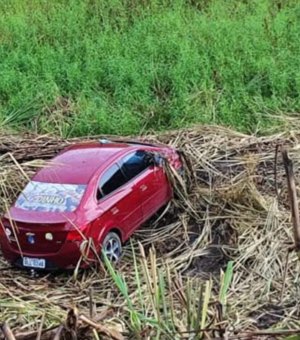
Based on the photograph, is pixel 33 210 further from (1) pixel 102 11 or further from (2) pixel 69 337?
(1) pixel 102 11

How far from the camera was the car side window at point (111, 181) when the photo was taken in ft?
28.0

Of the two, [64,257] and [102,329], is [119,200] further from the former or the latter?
[102,329]

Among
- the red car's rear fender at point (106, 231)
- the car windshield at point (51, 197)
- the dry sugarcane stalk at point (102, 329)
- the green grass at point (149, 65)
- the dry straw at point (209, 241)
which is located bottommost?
the green grass at point (149, 65)

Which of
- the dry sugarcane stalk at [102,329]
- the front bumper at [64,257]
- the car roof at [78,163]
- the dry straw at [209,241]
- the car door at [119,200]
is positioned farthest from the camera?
the car roof at [78,163]

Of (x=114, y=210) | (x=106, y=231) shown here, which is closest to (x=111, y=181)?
(x=114, y=210)

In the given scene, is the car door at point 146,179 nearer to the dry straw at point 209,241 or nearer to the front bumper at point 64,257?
the dry straw at point 209,241

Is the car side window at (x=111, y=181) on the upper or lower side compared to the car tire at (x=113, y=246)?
upper

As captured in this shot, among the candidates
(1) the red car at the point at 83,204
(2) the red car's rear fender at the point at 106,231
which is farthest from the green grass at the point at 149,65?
(2) the red car's rear fender at the point at 106,231

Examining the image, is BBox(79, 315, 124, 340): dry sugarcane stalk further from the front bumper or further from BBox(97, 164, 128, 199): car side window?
BBox(97, 164, 128, 199): car side window

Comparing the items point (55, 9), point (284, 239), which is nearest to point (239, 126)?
point (284, 239)

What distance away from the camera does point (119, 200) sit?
28.3ft

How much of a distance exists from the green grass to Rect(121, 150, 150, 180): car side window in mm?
3119

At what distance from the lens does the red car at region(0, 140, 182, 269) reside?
814 cm

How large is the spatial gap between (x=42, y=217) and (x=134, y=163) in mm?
1364
